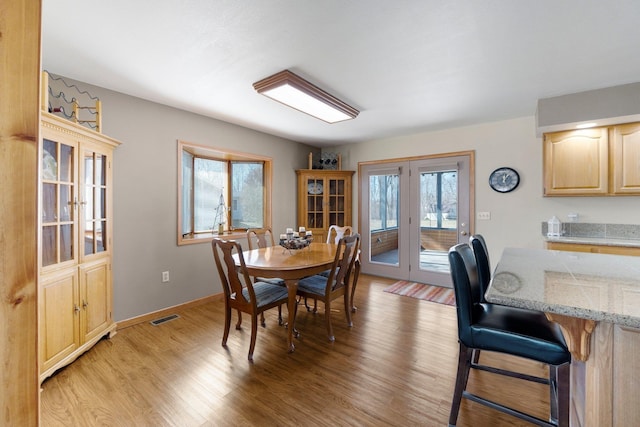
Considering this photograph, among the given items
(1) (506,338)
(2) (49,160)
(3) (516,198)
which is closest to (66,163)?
(2) (49,160)

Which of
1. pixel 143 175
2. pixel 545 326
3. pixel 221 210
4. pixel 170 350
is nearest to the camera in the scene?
pixel 545 326

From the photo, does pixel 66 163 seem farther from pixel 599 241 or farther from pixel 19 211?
pixel 599 241

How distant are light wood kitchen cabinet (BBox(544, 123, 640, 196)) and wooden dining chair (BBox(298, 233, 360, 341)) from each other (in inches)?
99.4

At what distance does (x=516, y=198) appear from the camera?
11.7ft

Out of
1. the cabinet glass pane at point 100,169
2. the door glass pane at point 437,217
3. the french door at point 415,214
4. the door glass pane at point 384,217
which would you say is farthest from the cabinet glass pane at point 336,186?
the cabinet glass pane at point 100,169

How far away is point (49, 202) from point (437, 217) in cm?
439

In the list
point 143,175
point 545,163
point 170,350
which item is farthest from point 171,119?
point 545,163

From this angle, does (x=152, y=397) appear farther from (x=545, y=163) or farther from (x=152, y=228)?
(x=545, y=163)

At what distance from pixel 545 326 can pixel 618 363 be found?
1.58ft

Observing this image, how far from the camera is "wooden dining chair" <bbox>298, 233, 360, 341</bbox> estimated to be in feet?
8.09

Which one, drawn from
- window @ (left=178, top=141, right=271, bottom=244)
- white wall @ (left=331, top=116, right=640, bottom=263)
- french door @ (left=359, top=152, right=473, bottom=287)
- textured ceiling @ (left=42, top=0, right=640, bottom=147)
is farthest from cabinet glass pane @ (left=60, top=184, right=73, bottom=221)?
white wall @ (left=331, top=116, right=640, bottom=263)

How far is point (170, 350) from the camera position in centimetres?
232

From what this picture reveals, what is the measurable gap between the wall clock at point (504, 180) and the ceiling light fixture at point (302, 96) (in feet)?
6.97

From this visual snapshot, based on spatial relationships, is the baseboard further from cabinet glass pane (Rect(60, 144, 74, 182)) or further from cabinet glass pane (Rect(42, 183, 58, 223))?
cabinet glass pane (Rect(60, 144, 74, 182))
